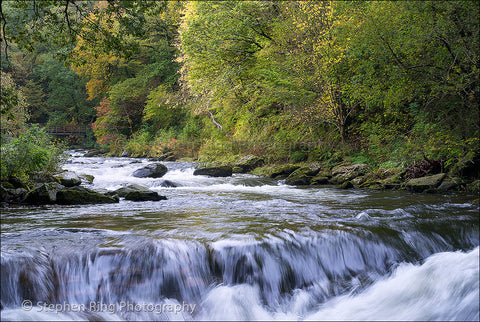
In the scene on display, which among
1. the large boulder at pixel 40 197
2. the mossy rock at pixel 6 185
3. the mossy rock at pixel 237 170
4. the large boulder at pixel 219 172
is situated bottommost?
the mossy rock at pixel 237 170

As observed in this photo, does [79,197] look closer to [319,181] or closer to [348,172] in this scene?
[319,181]

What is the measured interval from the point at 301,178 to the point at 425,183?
435 centimetres

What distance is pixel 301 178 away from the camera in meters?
13.0

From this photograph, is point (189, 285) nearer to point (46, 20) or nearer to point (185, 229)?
point (185, 229)

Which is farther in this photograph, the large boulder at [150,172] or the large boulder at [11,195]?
the large boulder at [150,172]

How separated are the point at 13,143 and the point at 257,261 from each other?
792 centimetres

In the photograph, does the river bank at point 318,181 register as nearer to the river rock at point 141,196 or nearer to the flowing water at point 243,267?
the river rock at point 141,196

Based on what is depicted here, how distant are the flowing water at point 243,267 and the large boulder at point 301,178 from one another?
5975 millimetres

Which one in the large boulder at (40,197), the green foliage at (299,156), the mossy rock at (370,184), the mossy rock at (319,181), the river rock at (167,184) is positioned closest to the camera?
the large boulder at (40,197)

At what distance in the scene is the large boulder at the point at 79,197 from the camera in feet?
28.4

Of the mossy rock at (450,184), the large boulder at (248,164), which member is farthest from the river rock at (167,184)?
the mossy rock at (450,184)

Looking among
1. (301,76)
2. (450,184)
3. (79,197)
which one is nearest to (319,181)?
(301,76)

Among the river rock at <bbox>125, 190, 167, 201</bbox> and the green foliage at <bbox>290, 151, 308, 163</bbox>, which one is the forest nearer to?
the green foliage at <bbox>290, 151, 308, 163</bbox>

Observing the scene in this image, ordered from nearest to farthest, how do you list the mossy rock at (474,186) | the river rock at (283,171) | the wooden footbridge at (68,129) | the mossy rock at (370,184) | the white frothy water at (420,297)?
the white frothy water at (420,297) < the mossy rock at (474,186) < the mossy rock at (370,184) < the river rock at (283,171) < the wooden footbridge at (68,129)
